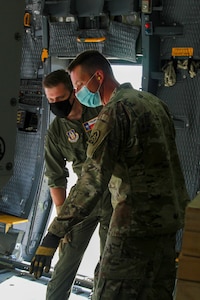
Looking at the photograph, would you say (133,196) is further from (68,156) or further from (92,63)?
(68,156)

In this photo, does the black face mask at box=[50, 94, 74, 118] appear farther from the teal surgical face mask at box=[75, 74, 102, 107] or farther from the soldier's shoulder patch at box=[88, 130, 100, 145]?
the soldier's shoulder patch at box=[88, 130, 100, 145]

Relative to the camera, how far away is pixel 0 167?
96.3 inches

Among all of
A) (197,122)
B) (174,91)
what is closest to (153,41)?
(174,91)

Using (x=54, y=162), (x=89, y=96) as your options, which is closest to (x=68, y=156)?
(x=54, y=162)

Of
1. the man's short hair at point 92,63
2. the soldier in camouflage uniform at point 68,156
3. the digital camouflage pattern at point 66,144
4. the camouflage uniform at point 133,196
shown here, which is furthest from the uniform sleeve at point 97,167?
the digital camouflage pattern at point 66,144

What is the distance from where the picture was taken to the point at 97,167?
11.3 feet

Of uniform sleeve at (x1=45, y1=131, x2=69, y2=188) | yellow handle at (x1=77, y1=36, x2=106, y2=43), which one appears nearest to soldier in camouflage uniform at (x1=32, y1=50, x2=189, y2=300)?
uniform sleeve at (x1=45, y1=131, x2=69, y2=188)

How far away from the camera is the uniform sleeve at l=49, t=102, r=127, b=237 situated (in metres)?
3.41

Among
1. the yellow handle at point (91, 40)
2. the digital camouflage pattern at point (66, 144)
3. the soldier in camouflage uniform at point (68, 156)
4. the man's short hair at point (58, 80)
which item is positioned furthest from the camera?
the yellow handle at point (91, 40)

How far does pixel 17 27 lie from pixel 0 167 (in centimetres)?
60

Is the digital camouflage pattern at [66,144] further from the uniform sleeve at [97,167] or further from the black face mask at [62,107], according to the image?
the uniform sleeve at [97,167]

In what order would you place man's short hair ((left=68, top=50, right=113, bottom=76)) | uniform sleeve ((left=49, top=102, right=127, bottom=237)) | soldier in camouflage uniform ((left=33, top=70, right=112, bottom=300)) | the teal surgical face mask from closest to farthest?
uniform sleeve ((left=49, top=102, right=127, bottom=237)) < man's short hair ((left=68, top=50, right=113, bottom=76)) < the teal surgical face mask < soldier in camouflage uniform ((left=33, top=70, right=112, bottom=300))

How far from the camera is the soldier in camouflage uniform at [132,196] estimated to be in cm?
346

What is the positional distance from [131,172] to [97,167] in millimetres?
241
